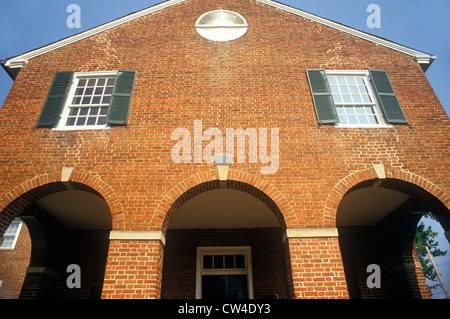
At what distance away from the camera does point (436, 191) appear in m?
5.88

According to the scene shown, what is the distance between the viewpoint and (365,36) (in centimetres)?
842

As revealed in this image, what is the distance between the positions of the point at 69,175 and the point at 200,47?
15.8ft

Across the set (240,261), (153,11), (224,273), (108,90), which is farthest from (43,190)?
(153,11)

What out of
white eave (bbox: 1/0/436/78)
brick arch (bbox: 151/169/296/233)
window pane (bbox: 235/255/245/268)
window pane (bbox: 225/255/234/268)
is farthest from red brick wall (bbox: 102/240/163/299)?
white eave (bbox: 1/0/436/78)

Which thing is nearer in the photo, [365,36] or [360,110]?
[360,110]

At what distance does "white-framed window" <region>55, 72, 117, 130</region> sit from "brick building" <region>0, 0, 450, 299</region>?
0.15 feet

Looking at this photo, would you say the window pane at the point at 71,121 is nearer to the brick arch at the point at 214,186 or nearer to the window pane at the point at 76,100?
the window pane at the point at 76,100

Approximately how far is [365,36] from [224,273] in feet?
26.3

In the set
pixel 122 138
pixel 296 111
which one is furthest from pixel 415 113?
pixel 122 138

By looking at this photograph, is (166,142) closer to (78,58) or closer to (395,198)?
(78,58)

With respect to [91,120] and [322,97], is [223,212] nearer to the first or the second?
[322,97]

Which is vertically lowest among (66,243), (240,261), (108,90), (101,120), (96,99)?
(240,261)

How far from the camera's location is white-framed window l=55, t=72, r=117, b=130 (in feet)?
23.0

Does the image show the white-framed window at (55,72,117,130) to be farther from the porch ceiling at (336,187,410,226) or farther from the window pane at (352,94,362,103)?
the porch ceiling at (336,187,410,226)
